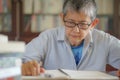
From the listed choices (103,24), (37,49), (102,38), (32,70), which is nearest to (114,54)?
(102,38)

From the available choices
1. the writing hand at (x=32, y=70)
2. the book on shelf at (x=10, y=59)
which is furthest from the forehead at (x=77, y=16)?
the book on shelf at (x=10, y=59)

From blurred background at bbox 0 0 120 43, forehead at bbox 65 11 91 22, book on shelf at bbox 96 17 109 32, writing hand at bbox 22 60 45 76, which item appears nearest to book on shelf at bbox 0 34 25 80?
writing hand at bbox 22 60 45 76

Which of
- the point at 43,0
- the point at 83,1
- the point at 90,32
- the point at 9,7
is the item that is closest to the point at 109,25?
the point at 43,0

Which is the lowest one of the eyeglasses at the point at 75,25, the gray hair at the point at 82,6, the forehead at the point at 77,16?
the eyeglasses at the point at 75,25

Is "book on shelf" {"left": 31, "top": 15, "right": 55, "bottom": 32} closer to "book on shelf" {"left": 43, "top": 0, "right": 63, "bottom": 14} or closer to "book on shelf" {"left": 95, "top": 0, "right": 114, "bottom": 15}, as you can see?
"book on shelf" {"left": 43, "top": 0, "right": 63, "bottom": 14}

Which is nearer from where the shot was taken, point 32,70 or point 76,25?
point 32,70

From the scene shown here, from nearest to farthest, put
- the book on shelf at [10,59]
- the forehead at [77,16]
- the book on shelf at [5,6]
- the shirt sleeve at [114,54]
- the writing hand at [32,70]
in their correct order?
the book on shelf at [10,59] < the writing hand at [32,70] < the forehead at [77,16] < the shirt sleeve at [114,54] < the book on shelf at [5,6]

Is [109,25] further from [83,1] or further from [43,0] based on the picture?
[83,1]

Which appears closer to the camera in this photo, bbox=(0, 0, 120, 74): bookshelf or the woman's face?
the woman's face

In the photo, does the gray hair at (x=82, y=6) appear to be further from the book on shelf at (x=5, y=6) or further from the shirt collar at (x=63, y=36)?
the book on shelf at (x=5, y=6)

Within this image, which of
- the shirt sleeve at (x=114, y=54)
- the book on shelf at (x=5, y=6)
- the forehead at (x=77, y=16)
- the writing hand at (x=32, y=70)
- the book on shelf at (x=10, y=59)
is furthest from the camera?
the book on shelf at (x=5, y=6)

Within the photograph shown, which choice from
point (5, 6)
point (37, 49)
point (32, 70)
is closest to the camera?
point (32, 70)

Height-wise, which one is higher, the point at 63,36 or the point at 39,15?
the point at 39,15

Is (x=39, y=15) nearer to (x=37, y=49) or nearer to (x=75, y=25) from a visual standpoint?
(x=37, y=49)
